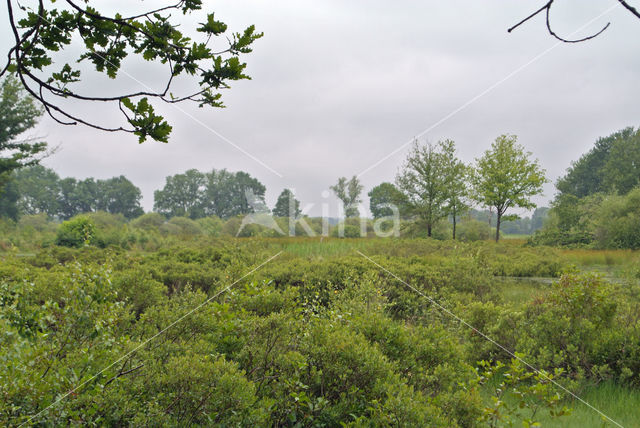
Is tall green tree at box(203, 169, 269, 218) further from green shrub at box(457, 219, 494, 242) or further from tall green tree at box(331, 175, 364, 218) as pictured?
green shrub at box(457, 219, 494, 242)

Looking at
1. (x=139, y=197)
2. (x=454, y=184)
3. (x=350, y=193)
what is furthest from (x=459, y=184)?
(x=139, y=197)

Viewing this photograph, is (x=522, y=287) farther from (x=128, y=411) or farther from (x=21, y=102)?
(x=21, y=102)

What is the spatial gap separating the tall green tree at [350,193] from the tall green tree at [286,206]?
4.25ft

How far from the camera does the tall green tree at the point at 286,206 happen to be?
11.2 meters

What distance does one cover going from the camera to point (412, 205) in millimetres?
17875

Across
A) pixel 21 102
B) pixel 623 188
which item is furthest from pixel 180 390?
pixel 623 188

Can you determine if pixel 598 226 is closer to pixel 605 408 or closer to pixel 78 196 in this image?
pixel 605 408

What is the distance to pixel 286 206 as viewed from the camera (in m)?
12.5

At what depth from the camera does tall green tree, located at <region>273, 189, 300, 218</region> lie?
36.7 feet

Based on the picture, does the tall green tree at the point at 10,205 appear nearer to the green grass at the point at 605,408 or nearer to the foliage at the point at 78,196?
the foliage at the point at 78,196

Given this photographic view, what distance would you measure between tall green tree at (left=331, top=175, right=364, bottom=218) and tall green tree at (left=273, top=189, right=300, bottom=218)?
51.1 inches

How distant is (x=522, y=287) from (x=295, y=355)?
28.5 ft

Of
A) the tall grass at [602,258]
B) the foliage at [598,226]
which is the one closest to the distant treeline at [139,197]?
the foliage at [598,226]

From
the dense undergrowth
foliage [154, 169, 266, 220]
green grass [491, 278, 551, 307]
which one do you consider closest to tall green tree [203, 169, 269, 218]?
foliage [154, 169, 266, 220]
